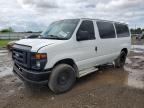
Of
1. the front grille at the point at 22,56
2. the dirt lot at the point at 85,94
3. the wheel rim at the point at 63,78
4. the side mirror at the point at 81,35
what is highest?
the side mirror at the point at 81,35

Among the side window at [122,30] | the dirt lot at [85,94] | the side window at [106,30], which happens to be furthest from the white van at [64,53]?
the side window at [122,30]

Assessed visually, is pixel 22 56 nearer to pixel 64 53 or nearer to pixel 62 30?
pixel 64 53

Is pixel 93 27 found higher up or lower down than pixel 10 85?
higher up

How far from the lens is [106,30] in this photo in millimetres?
6711

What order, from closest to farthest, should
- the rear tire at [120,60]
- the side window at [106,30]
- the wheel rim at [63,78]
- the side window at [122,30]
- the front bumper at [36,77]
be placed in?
the front bumper at [36,77], the wheel rim at [63,78], the side window at [106,30], the side window at [122,30], the rear tire at [120,60]

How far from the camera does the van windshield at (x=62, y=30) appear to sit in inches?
206

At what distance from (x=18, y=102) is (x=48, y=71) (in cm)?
110

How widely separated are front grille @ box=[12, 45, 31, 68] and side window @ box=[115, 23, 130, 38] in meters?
4.25

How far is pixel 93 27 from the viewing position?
6.04 m

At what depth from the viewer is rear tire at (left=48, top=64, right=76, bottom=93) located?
478 cm

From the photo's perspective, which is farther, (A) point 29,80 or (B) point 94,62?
(B) point 94,62

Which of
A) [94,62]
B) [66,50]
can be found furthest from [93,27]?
[66,50]

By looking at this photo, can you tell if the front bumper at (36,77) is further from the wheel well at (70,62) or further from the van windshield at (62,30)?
the van windshield at (62,30)

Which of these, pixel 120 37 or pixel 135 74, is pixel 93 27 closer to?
pixel 120 37
